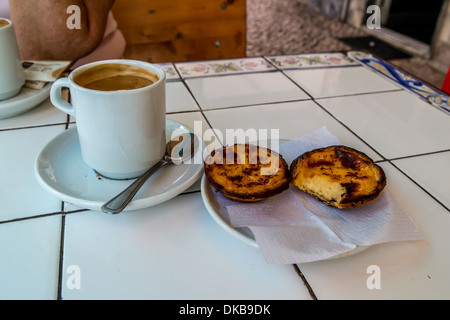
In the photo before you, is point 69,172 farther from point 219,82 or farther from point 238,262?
point 219,82

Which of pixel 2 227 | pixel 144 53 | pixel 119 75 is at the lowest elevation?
pixel 144 53

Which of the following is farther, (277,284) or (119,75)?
(119,75)

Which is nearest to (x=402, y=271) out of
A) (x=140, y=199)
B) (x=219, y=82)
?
(x=140, y=199)

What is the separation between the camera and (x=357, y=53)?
111 cm

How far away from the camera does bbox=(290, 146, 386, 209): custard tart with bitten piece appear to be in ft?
1.53

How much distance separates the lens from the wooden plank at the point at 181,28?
1.55 m

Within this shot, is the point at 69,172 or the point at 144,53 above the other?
the point at 69,172

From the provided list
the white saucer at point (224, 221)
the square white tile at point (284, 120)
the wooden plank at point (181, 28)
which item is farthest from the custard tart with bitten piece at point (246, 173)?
the wooden plank at point (181, 28)

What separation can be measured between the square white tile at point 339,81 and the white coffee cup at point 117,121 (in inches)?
18.8

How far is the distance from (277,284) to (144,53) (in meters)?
1.42

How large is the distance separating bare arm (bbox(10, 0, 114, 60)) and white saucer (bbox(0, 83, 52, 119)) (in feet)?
0.84

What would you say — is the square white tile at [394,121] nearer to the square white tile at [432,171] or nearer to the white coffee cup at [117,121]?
the square white tile at [432,171]

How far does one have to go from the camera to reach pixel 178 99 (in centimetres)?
84

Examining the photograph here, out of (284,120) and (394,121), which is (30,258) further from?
(394,121)
